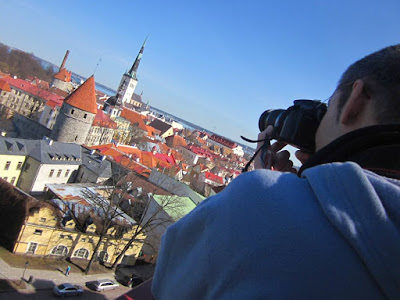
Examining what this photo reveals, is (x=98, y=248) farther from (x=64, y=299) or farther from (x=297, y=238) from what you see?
(x=297, y=238)

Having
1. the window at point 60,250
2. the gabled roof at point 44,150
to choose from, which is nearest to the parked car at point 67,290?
the window at point 60,250

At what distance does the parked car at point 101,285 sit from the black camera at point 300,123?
13060 mm

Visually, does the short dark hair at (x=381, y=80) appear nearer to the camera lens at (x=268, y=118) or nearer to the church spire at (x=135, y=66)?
the camera lens at (x=268, y=118)

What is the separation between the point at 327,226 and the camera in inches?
21.0

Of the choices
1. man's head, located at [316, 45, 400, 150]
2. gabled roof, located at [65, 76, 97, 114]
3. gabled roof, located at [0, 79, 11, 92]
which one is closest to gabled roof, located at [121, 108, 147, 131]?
gabled roof, located at [0, 79, 11, 92]

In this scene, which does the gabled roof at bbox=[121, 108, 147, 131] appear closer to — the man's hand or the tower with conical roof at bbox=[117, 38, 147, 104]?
the tower with conical roof at bbox=[117, 38, 147, 104]

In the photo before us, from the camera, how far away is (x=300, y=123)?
3.79ft

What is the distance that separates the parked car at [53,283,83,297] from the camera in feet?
37.0

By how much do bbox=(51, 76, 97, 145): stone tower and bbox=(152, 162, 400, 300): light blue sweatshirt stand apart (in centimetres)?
2571

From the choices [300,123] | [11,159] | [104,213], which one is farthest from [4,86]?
[300,123]

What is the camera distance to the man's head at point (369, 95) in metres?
0.76

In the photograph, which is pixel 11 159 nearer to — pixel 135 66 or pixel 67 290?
pixel 67 290

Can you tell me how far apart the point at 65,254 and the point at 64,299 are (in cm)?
301

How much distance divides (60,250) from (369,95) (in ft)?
49.6
